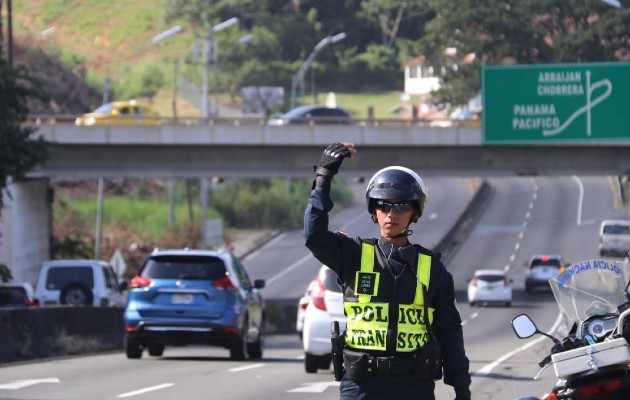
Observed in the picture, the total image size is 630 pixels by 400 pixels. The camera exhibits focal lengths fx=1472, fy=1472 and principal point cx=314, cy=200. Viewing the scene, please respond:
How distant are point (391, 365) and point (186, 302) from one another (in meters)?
14.2

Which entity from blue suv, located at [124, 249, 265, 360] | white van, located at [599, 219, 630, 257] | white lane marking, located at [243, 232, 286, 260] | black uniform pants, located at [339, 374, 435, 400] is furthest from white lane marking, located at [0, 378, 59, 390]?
white lane marking, located at [243, 232, 286, 260]

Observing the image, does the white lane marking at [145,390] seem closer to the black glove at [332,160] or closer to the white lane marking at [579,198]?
the black glove at [332,160]

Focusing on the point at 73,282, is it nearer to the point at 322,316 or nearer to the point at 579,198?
the point at 322,316

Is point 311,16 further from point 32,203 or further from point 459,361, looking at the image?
point 459,361

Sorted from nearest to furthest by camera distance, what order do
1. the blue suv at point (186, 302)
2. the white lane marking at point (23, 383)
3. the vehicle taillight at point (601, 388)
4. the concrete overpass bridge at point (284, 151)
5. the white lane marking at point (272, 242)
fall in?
the vehicle taillight at point (601, 388) < the white lane marking at point (23, 383) < the blue suv at point (186, 302) < the concrete overpass bridge at point (284, 151) < the white lane marking at point (272, 242)

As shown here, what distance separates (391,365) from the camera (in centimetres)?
648

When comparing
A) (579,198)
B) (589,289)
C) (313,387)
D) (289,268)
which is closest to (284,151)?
(289,268)

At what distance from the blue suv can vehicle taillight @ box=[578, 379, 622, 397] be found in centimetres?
1356

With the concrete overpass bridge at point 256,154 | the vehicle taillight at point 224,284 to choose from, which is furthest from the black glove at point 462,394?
the concrete overpass bridge at point 256,154

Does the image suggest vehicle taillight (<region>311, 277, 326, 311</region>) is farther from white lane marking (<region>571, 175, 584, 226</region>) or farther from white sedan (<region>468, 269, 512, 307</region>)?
white lane marking (<region>571, 175, 584, 226</region>)

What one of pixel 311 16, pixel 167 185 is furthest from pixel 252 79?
pixel 167 185

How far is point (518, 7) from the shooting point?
89188mm

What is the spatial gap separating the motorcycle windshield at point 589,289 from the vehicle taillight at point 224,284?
42.1 ft

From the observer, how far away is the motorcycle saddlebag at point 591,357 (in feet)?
22.9
